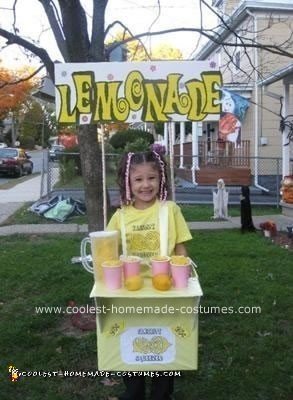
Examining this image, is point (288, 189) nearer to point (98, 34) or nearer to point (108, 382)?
point (98, 34)

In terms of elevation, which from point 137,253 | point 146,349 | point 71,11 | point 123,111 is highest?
point 71,11

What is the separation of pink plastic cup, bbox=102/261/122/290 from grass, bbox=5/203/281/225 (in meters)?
8.14

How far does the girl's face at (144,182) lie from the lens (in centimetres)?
326

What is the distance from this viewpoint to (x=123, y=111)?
11.9ft

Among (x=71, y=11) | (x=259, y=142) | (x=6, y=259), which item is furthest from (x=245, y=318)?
(x=259, y=142)

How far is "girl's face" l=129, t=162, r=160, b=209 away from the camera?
326 centimetres

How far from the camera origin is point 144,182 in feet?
10.7

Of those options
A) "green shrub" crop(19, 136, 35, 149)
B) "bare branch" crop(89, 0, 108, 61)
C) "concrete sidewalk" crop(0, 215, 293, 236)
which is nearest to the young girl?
"bare branch" crop(89, 0, 108, 61)

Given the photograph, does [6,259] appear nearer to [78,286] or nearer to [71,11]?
[78,286]

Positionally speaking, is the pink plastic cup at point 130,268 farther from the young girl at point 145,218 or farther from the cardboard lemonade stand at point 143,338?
the young girl at point 145,218

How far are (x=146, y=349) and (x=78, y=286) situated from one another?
299cm

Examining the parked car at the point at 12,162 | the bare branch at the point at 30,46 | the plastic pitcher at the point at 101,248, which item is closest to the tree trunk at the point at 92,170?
the bare branch at the point at 30,46

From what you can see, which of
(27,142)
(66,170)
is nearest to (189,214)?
(66,170)

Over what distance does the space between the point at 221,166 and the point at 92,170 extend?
10840 millimetres
